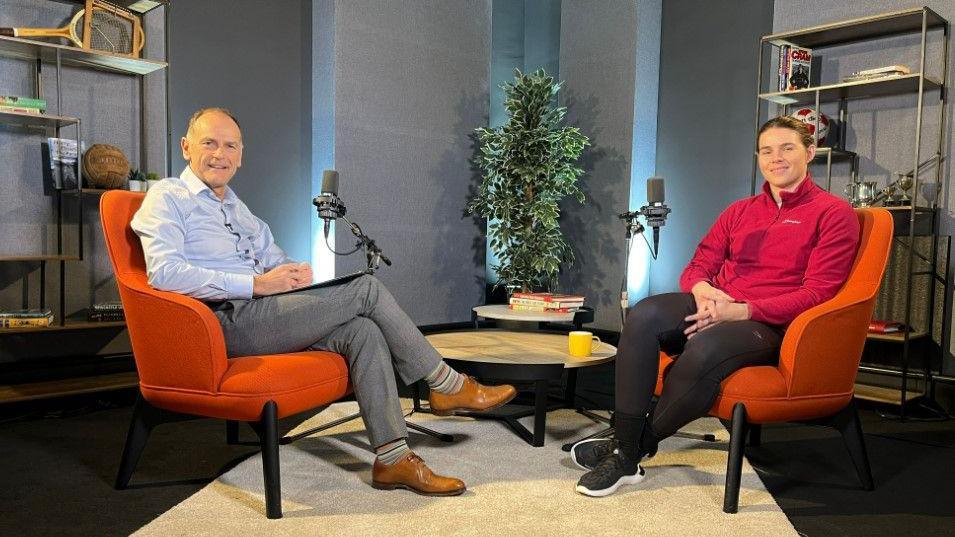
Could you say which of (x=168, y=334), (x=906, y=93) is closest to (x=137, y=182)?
(x=168, y=334)

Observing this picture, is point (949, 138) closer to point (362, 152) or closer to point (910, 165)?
point (910, 165)

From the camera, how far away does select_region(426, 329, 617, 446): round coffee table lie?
242 centimetres

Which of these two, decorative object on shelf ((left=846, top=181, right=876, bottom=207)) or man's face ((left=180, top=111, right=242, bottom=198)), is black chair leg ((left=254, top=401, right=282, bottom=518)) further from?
decorative object on shelf ((left=846, top=181, right=876, bottom=207))

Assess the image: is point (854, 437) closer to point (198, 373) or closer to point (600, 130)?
point (198, 373)

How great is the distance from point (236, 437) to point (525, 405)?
128 cm

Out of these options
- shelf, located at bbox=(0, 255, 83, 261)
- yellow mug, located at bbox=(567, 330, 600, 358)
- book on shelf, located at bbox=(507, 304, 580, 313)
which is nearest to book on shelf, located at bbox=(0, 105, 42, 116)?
shelf, located at bbox=(0, 255, 83, 261)

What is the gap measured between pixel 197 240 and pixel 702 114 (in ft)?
11.9

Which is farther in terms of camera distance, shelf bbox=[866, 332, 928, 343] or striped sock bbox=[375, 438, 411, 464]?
shelf bbox=[866, 332, 928, 343]

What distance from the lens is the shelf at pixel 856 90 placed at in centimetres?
349

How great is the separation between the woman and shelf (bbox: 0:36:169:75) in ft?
8.35

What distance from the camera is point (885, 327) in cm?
339

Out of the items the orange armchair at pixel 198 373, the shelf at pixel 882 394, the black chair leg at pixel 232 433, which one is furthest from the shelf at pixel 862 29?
the black chair leg at pixel 232 433

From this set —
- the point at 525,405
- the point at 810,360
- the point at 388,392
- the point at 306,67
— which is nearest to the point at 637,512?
the point at 810,360

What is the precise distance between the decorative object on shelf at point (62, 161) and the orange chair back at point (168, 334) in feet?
4.27
